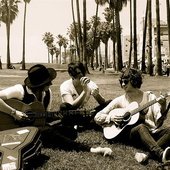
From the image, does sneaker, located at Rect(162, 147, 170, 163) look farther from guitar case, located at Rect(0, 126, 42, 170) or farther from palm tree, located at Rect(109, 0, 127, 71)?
palm tree, located at Rect(109, 0, 127, 71)

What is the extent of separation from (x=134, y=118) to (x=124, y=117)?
138 millimetres

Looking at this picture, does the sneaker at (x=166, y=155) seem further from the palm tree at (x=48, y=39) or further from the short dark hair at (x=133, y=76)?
the palm tree at (x=48, y=39)

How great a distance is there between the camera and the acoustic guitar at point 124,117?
557 cm

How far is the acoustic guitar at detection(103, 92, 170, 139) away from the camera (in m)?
5.57

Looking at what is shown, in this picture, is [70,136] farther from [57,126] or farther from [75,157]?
[75,157]

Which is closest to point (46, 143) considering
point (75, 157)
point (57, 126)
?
point (57, 126)

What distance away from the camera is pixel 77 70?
6.50 m

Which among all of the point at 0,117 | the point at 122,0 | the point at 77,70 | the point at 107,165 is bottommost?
the point at 107,165

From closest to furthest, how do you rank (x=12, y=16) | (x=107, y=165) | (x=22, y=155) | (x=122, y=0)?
(x=22, y=155)
(x=107, y=165)
(x=122, y=0)
(x=12, y=16)

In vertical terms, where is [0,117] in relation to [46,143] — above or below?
above

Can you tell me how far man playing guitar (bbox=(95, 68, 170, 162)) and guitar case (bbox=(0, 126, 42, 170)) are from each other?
1330mm

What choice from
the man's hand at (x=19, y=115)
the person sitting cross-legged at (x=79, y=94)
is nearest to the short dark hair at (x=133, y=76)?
the person sitting cross-legged at (x=79, y=94)

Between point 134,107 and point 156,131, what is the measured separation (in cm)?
48

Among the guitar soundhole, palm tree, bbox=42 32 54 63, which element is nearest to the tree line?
palm tree, bbox=42 32 54 63
